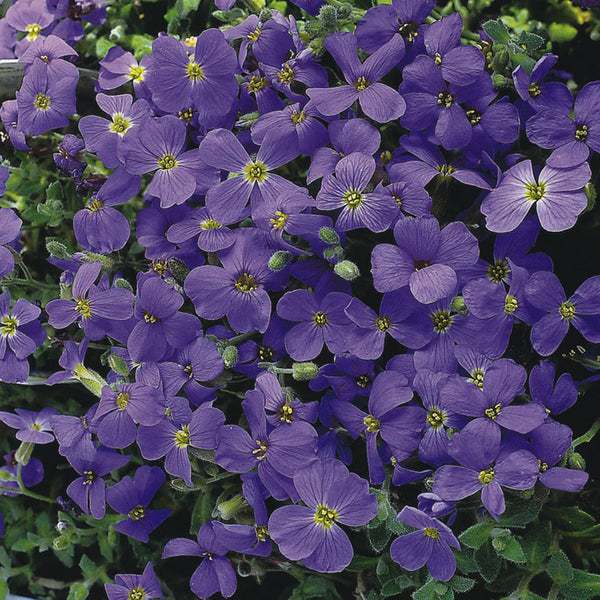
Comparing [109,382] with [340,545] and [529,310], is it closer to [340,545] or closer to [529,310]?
[340,545]

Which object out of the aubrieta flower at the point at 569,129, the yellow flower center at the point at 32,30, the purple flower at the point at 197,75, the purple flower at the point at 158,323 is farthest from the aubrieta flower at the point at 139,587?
the yellow flower center at the point at 32,30

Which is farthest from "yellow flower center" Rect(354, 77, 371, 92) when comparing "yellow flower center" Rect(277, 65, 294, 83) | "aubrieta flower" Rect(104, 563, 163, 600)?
"aubrieta flower" Rect(104, 563, 163, 600)

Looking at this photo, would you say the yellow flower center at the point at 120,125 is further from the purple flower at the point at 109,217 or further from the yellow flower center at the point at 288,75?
the yellow flower center at the point at 288,75

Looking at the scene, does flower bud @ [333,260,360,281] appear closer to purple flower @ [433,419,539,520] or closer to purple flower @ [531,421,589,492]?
purple flower @ [433,419,539,520]

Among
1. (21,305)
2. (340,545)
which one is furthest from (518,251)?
(21,305)

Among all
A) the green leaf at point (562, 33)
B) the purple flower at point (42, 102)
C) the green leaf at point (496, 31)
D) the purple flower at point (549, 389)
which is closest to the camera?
the purple flower at point (549, 389)

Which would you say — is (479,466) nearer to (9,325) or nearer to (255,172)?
(255,172)
